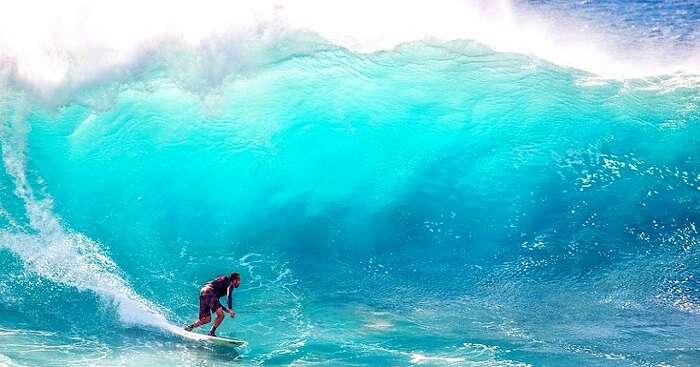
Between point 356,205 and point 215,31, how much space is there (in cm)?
453

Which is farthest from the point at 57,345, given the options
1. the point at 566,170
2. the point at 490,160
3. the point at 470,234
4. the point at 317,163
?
the point at 566,170

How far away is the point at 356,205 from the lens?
1284 centimetres

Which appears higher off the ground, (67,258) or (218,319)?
(67,258)

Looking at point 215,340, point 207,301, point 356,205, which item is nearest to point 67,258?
point 207,301

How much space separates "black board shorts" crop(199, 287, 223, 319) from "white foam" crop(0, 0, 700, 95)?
5960 millimetres

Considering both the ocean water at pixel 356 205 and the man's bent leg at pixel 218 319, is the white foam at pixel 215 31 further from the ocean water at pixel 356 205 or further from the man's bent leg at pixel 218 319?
the man's bent leg at pixel 218 319

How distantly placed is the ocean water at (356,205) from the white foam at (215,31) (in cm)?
17

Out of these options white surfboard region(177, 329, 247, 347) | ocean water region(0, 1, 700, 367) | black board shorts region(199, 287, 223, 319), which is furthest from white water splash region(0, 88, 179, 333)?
black board shorts region(199, 287, 223, 319)

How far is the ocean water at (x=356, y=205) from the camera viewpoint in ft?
34.1

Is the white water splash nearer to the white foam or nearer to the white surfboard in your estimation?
the white surfboard

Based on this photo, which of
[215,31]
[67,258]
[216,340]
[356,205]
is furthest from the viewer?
[215,31]

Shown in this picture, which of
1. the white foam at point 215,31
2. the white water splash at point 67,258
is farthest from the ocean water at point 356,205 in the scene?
the white foam at point 215,31

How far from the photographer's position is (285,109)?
1387 cm

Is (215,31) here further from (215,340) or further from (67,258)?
(215,340)
